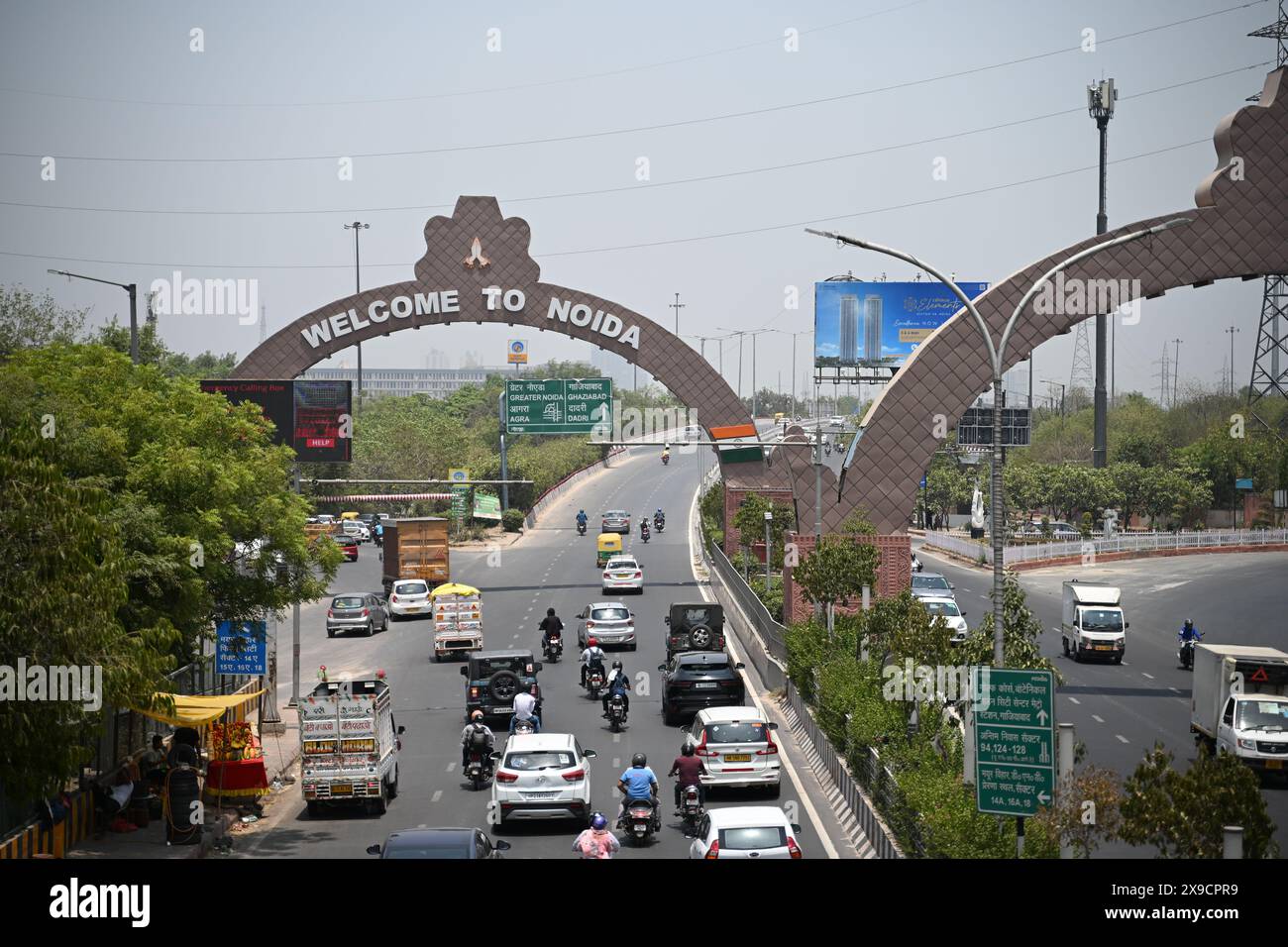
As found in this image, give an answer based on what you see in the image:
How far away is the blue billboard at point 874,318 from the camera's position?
281 feet

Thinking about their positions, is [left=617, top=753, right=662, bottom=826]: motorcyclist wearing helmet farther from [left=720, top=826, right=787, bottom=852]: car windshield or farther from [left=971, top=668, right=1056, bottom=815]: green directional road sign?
[left=971, top=668, right=1056, bottom=815]: green directional road sign

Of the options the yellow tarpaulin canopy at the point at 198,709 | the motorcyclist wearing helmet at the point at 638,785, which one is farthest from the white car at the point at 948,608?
the yellow tarpaulin canopy at the point at 198,709

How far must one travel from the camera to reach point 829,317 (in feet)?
286

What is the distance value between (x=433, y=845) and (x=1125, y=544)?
71.1 m

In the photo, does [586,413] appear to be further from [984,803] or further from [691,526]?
[984,803]

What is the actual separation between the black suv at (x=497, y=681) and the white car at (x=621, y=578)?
25199 millimetres

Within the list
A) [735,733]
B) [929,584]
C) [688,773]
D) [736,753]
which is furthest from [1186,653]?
[688,773]

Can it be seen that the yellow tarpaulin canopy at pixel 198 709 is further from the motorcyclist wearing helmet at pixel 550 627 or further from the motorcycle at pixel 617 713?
the motorcyclist wearing helmet at pixel 550 627

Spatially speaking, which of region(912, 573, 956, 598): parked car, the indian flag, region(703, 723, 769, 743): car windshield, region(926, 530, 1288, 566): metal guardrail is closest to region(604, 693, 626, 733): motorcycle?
region(703, 723, 769, 743): car windshield

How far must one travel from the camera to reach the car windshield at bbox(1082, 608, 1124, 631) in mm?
46688

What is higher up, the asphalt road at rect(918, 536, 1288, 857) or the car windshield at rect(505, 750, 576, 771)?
the car windshield at rect(505, 750, 576, 771)

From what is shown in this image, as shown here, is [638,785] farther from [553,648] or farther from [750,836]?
[553,648]

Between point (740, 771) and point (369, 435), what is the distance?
10340 cm
